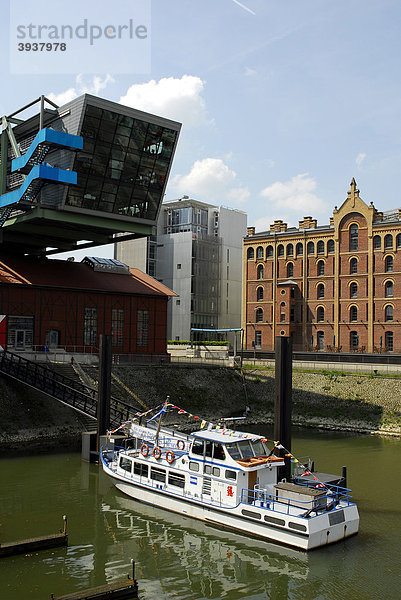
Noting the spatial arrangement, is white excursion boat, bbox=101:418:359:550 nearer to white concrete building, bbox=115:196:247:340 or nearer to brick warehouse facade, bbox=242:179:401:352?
brick warehouse facade, bbox=242:179:401:352

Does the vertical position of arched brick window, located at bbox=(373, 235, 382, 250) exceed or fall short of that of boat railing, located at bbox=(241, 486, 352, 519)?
it exceeds it

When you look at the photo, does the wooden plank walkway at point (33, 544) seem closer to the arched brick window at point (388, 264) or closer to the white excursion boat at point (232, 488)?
the white excursion boat at point (232, 488)

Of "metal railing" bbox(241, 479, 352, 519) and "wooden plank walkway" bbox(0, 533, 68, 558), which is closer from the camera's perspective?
"wooden plank walkway" bbox(0, 533, 68, 558)

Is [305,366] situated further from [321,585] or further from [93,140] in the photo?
[321,585]

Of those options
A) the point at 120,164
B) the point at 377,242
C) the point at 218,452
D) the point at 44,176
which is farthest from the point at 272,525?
the point at 377,242

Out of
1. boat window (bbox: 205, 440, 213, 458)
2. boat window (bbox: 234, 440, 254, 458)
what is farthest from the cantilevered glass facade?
boat window (bbox: 234, 440, 254, 458)

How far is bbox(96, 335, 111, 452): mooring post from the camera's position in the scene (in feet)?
114

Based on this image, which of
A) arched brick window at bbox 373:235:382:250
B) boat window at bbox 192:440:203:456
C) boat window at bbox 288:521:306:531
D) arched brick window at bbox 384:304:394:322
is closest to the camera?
boat window at bbox 288:521:306:531

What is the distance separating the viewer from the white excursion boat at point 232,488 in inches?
862

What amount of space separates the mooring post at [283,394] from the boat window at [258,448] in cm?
151

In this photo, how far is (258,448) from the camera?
2573 centimetres

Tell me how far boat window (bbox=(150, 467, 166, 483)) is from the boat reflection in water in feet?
6.59

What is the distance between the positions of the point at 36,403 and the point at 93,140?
21.6m

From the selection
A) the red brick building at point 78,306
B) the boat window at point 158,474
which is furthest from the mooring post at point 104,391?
the red brick building at point 78,306
